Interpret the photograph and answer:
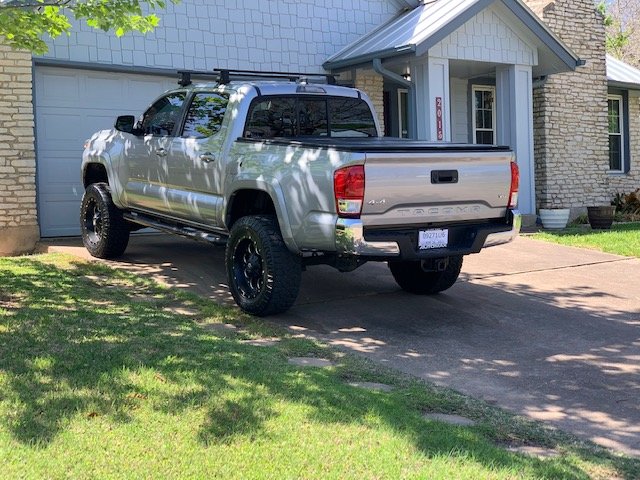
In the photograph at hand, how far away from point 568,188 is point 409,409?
12886 mm

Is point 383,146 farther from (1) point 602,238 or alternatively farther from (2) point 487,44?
(2) point 487,44

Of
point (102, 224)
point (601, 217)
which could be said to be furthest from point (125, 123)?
point (601, 217)

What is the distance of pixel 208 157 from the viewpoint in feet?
24.8

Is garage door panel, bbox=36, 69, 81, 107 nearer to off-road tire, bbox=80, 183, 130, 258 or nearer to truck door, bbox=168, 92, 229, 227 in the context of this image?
off-road tire, bbox=80, 183, 130, 258

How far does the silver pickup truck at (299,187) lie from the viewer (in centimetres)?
621

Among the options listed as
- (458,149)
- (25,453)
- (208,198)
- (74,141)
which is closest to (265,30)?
(74,141)

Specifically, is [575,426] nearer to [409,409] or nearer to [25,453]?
[409,409]

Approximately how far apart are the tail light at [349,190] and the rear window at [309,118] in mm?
1697

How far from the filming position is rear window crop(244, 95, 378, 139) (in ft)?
25.0

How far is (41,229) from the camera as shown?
11.3 m

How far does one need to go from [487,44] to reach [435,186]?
811 cm

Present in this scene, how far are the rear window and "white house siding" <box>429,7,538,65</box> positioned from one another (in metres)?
4.89

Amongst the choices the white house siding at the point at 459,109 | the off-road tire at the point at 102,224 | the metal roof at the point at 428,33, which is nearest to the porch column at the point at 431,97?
the metal roof at the point at 428,33

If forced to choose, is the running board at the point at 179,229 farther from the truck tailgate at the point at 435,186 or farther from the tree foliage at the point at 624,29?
the tree foliage at the point at 624,29
